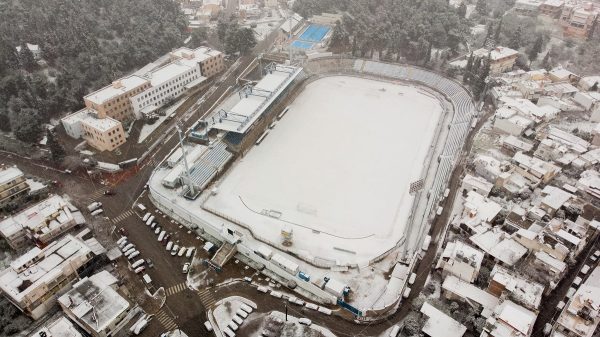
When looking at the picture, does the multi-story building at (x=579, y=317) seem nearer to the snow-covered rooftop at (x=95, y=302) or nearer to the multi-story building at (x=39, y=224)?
the snow-covered rooftop at (x=95, y=302)

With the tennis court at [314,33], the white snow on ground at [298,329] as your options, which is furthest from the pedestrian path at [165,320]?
the tennis court at [314,33]

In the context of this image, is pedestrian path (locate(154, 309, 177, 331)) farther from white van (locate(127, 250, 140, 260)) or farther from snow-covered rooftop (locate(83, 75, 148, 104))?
snow-covered rooftop (locate(83, 75, 148, 104))

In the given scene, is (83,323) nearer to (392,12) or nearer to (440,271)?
(440,271)

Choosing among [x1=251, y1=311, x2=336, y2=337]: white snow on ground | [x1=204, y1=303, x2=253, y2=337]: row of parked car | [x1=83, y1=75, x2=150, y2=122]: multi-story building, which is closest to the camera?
[x1=251, y1=311, x2=336, y2=337]: white snow on ground

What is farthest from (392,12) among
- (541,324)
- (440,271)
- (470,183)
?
(541,324)

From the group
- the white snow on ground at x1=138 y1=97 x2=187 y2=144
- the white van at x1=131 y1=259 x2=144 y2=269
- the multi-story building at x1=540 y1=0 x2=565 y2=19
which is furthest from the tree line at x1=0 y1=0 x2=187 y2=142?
the multi-story building at x1=540 y1=0 x2=565 y2=19

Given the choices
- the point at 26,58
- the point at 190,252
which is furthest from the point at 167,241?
the point at 26,58

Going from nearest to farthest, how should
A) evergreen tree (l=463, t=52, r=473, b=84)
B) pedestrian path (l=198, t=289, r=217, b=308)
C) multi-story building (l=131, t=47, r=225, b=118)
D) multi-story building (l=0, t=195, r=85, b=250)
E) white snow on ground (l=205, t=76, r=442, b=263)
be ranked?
1. pedestrian path (l=198, t=289, r=217, b=308)
2. multi-story building (l=0, t=195, r=85, b=250)
3. white snow on ground (l=205, t=76, r=442, b=263)
4. multi-story building (l=131, t=47, r=225, b=118)
5. evergreen tree (l=463, t=52, r=473, b=84)
